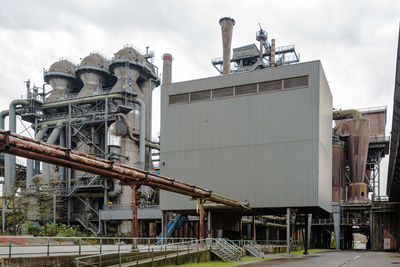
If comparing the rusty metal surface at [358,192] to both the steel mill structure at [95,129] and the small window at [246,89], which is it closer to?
the steel mill structure at [95,129]

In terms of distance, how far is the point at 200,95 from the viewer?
37531mm

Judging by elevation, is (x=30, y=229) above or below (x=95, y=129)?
below

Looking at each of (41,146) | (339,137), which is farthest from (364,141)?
(41,146)

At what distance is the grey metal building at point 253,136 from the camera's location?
33.2m

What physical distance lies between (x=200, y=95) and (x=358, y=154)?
38.6m

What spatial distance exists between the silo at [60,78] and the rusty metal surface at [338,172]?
41057 millimetres

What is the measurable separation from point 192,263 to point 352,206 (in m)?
36.4

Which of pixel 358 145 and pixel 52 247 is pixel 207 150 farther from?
pixel 358 145

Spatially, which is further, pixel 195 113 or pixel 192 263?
pixel 195 113

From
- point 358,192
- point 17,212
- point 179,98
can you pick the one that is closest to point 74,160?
point 179,98

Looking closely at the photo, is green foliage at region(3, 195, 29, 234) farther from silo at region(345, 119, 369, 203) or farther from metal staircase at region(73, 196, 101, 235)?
silo at region(345, 119, 369, 203)

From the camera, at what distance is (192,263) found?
23172mm

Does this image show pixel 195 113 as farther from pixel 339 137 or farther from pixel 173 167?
pixel 339 137

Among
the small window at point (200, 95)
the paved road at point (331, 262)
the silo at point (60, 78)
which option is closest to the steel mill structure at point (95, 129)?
the silo at point (60, 78)
